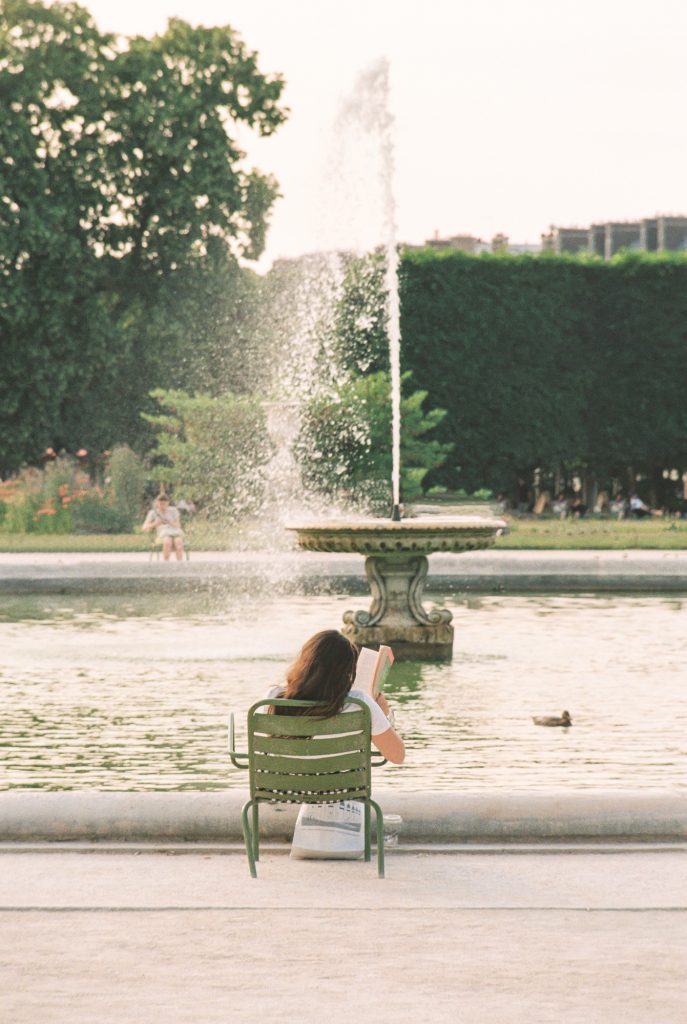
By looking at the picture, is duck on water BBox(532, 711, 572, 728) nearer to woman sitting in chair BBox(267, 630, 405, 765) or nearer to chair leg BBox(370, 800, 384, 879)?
woman sitting in chair BBox(267, 630, 405, 765)

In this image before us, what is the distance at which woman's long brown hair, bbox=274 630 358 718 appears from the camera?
21.3ft

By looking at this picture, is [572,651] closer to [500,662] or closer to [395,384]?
[500,662]

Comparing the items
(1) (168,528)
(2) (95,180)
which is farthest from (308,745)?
(2) (95,180)

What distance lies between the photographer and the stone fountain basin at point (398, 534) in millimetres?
13047

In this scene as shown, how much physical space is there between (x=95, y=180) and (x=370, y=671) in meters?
35.5

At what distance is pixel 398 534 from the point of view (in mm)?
13164

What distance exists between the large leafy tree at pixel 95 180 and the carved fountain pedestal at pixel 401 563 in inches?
1034

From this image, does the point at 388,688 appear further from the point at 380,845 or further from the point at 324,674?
the point at 380,845

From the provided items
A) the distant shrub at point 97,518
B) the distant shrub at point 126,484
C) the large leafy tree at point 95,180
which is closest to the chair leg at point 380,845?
the distant shrub at point 97,518

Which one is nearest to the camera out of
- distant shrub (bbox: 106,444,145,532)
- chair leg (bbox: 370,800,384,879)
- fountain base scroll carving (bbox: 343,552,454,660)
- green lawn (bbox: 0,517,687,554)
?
chair leg (bbox: 370,800,384,879)

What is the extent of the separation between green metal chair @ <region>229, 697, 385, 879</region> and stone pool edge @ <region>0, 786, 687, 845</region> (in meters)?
0.36

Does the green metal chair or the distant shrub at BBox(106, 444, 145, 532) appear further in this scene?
the distant shrub at BBox(106, 444, 145, 532)

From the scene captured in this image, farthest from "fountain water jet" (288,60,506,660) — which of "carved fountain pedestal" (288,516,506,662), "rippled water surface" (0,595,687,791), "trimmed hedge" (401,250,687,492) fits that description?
"trimmed hedge" (401,250,687,492)

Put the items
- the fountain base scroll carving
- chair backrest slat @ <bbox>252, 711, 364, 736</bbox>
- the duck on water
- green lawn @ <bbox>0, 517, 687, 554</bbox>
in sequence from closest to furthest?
1. chair backrest slat @ <bbox>252, 711, 364, 736</bbox>
2. the duck on water
3. the fountain base scroll carving
4. green lawn @ <bbox>0, 517, 687, 554</bbox>
